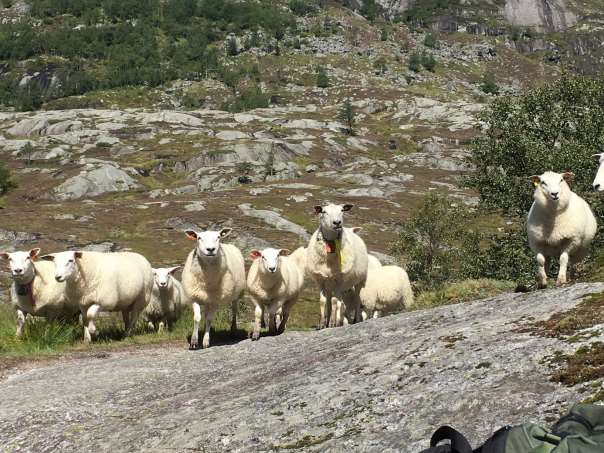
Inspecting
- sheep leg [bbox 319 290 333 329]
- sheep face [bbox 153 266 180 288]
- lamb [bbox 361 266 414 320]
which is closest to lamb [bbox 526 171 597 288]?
sheep leg [bbox 319 290 333 329]

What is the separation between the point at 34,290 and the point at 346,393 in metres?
15.7

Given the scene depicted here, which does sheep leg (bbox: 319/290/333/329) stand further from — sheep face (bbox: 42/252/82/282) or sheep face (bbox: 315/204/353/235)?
sheep face (bbox: 42/252/82/282)

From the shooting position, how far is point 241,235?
66.4 m

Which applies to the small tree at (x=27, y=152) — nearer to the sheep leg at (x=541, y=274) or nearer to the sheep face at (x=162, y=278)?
the sheep face at (x=162, y=278)

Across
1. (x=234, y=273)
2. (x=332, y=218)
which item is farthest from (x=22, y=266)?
(x=332, y=218)

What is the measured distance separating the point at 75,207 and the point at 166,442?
8238cm

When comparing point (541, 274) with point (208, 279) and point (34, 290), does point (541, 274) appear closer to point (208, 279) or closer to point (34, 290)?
point (208, 279)

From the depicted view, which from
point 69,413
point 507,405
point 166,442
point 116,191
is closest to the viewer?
point 507,405

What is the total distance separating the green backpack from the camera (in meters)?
3.60

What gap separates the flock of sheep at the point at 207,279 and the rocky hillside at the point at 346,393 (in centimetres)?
502

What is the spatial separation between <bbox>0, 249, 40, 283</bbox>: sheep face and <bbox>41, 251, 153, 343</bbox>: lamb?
1.74 ft

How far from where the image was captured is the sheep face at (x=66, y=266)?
59.1 ft

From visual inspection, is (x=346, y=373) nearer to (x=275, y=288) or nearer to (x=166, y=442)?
(x=166, y=442)

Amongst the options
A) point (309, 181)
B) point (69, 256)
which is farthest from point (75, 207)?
point (69, 256)
